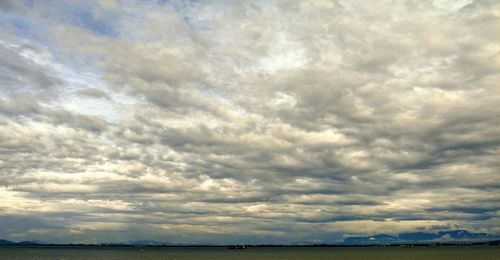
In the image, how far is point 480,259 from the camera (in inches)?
7515

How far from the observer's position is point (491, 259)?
7510 inches

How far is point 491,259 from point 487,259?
1.77 m

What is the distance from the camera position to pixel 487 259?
19062 cm

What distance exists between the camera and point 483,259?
624ft

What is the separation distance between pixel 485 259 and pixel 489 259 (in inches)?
59.8

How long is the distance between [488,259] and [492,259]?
2469 millimetres

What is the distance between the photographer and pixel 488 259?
624 feet

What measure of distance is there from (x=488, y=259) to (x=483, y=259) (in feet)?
6.96

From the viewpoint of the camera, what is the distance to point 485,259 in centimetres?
19075

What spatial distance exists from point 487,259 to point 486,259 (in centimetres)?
39

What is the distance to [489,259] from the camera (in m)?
190

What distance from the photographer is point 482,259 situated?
625 feet

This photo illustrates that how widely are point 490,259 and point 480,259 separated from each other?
153 inches

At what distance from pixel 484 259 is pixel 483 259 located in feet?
1.66
